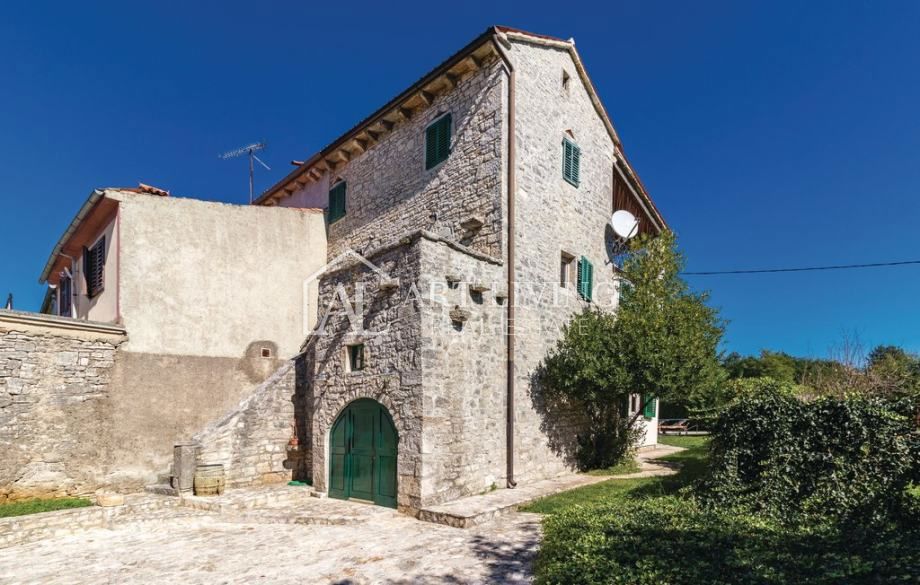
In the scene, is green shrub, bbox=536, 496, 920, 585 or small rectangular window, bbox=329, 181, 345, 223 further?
small rectangular window, bbox=329, 181, 345, 223

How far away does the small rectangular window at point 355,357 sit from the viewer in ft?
31.6

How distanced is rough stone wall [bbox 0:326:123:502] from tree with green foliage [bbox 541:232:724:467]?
9.39m

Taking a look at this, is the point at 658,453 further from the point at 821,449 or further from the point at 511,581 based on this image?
the point at 511,581

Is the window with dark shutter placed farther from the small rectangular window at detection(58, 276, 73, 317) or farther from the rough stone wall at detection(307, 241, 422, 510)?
the rough stone wall at detection(307, 241, 422, 510)

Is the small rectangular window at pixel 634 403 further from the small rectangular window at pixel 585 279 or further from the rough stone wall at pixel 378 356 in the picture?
the rough stone wall at pixel 378 356

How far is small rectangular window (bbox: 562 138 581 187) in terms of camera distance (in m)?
12.2

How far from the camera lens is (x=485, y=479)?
9.28 metres

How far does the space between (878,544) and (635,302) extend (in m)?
7.31

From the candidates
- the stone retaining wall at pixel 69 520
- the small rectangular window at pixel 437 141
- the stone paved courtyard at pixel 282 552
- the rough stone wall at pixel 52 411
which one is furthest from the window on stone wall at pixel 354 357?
the rough stone wall at pixel 52 411

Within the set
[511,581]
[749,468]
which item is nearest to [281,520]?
[511,581]

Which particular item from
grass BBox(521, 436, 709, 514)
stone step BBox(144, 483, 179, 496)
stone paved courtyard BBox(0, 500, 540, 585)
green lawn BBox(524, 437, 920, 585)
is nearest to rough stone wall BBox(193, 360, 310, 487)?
stone step BBox(144, 483, 179, 496)

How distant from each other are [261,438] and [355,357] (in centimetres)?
298

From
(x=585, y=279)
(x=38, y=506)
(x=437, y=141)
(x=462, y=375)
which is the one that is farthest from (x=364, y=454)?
(x=437, y=141)

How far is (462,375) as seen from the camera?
899 centimetres
